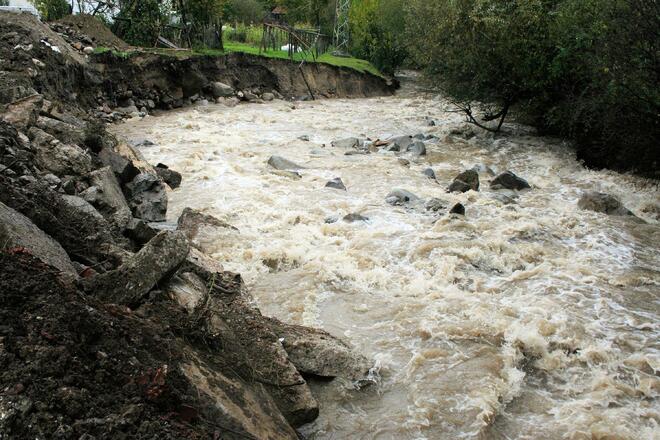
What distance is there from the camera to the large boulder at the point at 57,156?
7.90 m

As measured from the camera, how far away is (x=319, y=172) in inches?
532

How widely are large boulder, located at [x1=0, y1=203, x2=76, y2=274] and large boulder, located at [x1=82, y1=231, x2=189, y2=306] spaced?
398 millimetres

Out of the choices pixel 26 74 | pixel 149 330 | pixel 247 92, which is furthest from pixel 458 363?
pixel 247 92

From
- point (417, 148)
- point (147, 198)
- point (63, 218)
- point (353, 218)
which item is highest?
point (63, 218)

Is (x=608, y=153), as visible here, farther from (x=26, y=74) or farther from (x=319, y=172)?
(x=26, y=74)

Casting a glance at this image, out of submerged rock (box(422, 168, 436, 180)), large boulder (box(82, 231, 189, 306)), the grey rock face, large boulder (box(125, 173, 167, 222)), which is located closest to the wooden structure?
submerged rock (box(422, 168, 436, 180))

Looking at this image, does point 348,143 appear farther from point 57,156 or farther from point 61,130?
point 57,156

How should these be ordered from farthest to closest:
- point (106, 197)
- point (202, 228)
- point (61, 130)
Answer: point (61, 130) → point (202, 228) → point (106, 197)

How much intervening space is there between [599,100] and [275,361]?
1078cm

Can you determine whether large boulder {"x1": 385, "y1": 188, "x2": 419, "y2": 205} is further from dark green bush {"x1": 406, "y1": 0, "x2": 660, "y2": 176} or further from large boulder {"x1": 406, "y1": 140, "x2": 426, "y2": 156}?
dark green bush {"x1": 406, "y1": 0, "x2": 660, "y2": 176}

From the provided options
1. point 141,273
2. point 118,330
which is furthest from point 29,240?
Result: point 118,330

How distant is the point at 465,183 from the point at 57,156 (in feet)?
27.9

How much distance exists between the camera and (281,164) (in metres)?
Result: 13.6

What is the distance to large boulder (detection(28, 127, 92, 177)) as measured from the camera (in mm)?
7898
